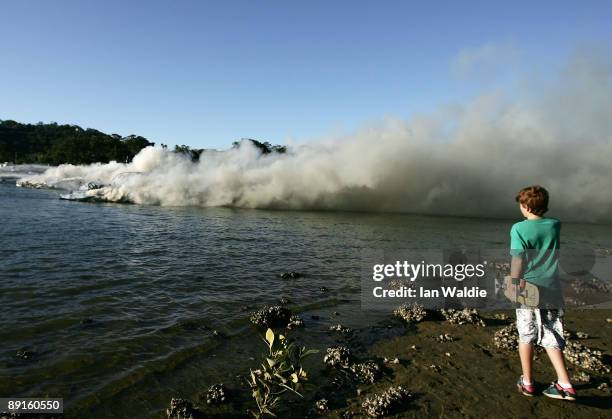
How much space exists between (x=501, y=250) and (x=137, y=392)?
18.8 meters

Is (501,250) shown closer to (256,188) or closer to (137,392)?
(137,392)

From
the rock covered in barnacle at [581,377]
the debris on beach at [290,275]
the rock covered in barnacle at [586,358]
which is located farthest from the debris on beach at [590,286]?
the debris on beach at [290,275]

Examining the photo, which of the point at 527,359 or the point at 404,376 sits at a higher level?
the point at 527,359

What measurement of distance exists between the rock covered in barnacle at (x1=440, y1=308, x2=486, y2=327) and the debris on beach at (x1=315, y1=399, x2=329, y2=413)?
482cm

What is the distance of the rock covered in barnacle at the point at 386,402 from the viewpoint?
4819 mm

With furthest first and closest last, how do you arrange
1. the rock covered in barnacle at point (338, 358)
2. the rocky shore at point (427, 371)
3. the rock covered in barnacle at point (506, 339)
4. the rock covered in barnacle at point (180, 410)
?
the rock covered in barnacle at point (506, 339)
the rock covered in barnacle at point (338, 358)
the rocky shore at point (427, 371)
the rock covered in barnacle at point (180, 410)

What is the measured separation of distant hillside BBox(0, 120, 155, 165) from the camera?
101m

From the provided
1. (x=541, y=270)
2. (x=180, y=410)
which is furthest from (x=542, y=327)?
(x=180, y=410)

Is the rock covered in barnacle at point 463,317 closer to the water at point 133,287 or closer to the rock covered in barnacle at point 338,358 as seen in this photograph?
the water at point 133,287

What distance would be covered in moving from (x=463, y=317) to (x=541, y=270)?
416 cm

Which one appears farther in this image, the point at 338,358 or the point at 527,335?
the point at 338,358

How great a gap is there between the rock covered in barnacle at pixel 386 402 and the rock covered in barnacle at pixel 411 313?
345cm

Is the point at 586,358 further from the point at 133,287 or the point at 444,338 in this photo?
the point at 133,287

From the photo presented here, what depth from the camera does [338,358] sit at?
6195mm
